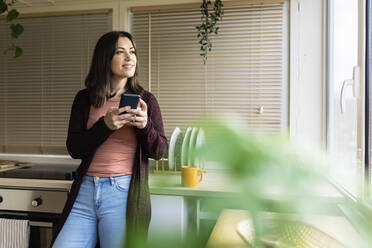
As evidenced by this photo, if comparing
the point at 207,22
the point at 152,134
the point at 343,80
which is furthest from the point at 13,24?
the point at 343,80

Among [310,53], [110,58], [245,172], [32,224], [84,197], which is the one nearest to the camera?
[245,172]

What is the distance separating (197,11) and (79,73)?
106cm

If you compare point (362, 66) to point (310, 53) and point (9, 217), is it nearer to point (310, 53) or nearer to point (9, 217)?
point (310, 53)

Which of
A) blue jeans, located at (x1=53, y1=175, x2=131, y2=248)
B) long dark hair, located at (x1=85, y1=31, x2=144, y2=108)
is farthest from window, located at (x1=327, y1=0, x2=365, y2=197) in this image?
long dark hair, located at (x1=85, y1=31, x2=144, y2=108)

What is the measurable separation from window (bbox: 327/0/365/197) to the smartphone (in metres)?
0.85

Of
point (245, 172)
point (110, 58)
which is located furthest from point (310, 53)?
point (245, 172)

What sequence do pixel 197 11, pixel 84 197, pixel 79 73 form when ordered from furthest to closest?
1. pixel 79 73
2. pixel 197 11
3. pixel 84 197

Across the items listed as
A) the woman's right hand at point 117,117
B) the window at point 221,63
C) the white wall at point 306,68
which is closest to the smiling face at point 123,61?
the woman's right hand at point 117,117

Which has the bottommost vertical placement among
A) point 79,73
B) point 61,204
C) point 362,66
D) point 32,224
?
point 32,224

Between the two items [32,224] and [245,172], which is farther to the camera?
[32,224]

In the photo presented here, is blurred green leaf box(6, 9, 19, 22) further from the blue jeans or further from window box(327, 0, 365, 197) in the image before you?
window box(327, 0, 365, 197)

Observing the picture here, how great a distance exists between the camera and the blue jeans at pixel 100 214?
1441 mm

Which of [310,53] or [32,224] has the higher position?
[310,53]

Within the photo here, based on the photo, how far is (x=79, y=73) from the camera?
254 cm
